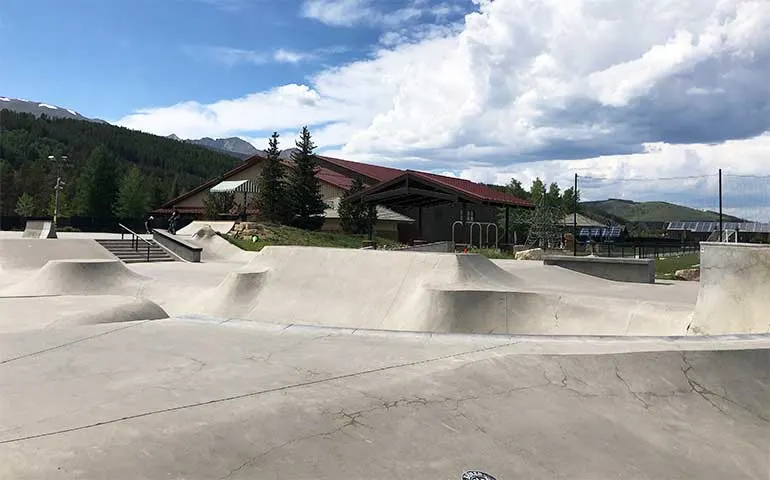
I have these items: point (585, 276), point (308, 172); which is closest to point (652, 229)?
point (308, 172)

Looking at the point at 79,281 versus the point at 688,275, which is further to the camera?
the point at 688,275

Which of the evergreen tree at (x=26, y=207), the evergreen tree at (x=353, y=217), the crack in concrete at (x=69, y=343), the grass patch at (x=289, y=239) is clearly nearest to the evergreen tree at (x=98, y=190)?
the evergreen tree at (x=26, y=207)

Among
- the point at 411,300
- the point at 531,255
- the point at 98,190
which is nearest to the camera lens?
the point at 411,300

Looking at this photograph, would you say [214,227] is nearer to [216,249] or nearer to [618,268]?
[216,249]

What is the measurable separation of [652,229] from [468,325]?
57304 mm

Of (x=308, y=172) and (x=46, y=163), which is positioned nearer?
(x=308, y=172)

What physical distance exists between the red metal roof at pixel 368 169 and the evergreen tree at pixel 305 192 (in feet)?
39.0

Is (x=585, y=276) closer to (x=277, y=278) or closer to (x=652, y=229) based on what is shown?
(x=277, y=278)

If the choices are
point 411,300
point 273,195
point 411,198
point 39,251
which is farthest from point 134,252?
point 411,300

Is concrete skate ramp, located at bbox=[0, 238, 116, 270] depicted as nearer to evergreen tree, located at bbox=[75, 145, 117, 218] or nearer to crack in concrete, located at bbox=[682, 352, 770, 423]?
crack in concrete, located at bbox=[682, 352, 770, 423]

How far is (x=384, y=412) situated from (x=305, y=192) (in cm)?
3418

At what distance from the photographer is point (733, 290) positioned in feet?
23.4

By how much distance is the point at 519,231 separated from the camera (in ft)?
154

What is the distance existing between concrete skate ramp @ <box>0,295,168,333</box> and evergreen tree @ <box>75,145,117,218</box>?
6282 cm
